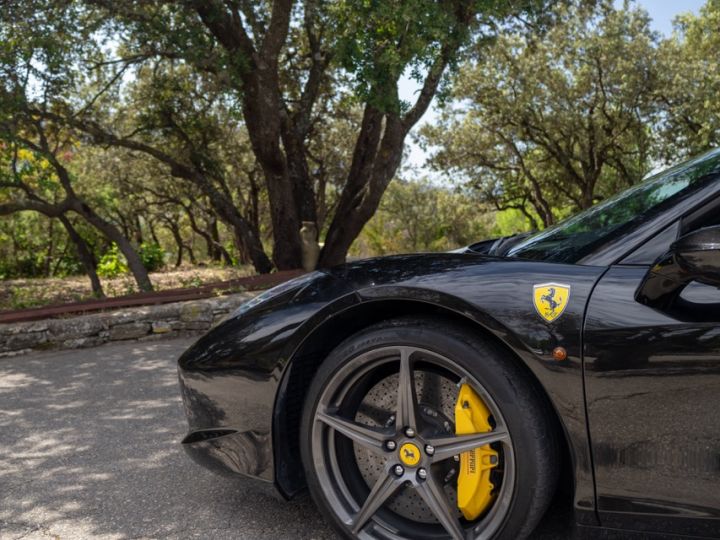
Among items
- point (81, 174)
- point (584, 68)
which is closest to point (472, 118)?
point (584, 68)

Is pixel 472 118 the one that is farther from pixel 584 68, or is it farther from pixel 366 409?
pixel 366 409

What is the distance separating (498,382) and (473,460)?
28 centimetres

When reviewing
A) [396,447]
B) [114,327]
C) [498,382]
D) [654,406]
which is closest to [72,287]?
[114,327]

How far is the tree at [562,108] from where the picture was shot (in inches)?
818

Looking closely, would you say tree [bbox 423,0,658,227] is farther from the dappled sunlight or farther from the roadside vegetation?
the dappled sunlight

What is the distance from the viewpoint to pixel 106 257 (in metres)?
21.1

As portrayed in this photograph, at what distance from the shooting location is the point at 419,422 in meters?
2.13

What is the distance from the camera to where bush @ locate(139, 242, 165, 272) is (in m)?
21.9

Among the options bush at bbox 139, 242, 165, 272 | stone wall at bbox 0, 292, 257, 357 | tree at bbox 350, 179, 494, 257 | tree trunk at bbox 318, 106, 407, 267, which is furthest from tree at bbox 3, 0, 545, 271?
tree at bbox 350, 179, 494, 257

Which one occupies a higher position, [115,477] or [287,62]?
[287,62]

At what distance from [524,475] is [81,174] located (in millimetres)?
24846

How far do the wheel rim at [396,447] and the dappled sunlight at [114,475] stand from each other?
36 cm

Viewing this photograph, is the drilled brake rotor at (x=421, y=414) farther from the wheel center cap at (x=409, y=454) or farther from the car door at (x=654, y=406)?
the car door at (x=654, y=406)

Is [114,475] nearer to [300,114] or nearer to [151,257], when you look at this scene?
[300,114]
